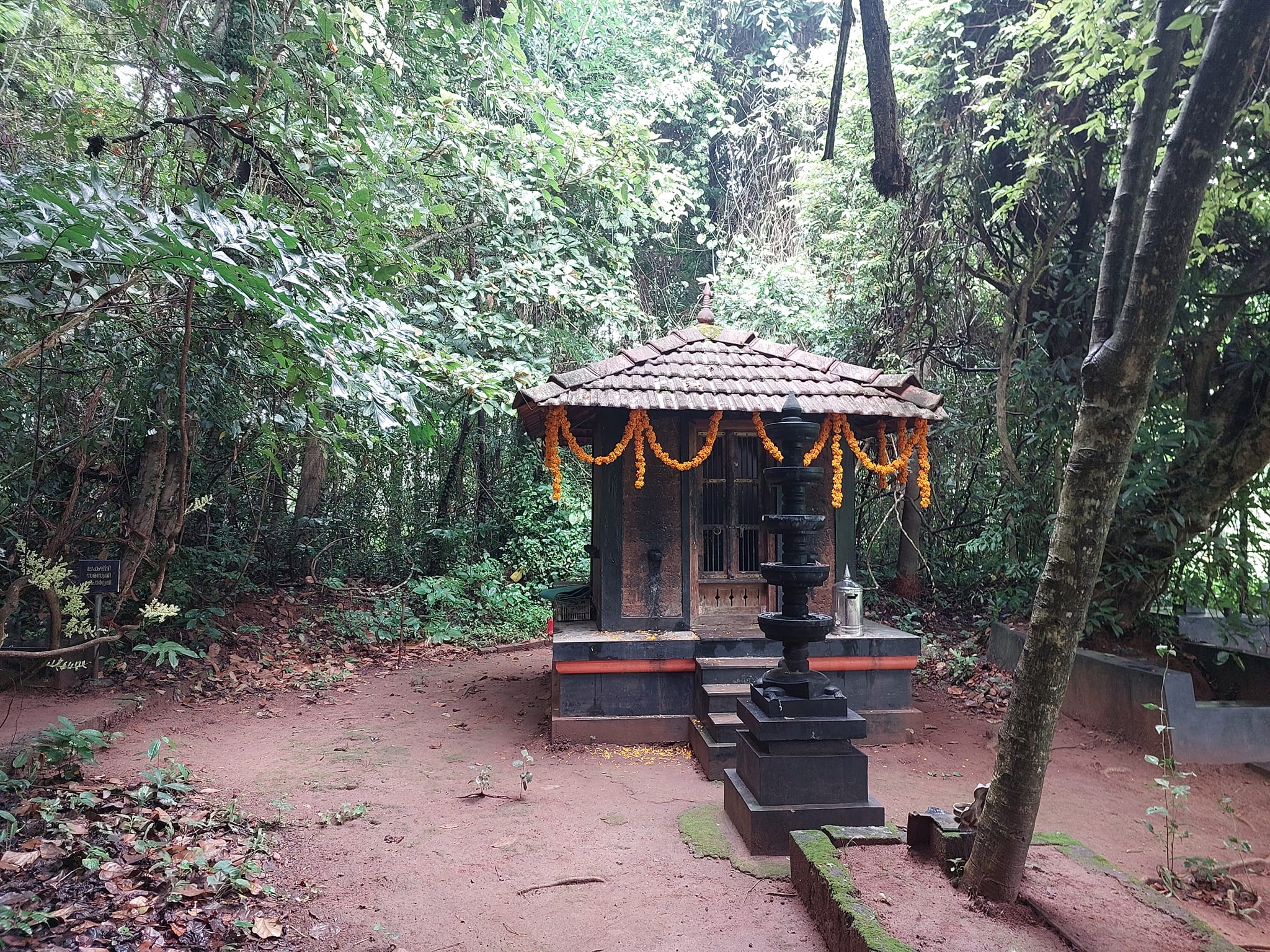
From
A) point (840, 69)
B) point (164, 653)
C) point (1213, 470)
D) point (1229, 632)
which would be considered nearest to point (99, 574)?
point (164, 653)

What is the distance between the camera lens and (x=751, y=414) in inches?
267

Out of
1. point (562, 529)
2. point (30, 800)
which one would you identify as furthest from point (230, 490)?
point (30, 800)

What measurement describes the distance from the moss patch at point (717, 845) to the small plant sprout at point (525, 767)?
114cm

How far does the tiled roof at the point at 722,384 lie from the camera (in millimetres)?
6465

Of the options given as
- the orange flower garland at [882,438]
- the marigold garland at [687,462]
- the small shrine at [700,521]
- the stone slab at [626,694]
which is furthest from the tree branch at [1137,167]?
the stone slab at [626,694]

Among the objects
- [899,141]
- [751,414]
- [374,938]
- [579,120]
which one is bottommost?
[374,938]

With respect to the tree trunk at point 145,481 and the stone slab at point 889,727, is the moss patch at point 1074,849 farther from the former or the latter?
the tree trunk at point 145,481

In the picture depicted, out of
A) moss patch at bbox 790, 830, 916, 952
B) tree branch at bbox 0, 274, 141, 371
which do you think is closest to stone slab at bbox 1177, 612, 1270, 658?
moss patch at bbox 790, 830, 916, 952

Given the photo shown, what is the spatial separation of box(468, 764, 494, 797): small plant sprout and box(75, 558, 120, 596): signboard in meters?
3.63

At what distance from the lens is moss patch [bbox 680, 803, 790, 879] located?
402cm

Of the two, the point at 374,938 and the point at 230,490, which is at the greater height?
the point at 230,490

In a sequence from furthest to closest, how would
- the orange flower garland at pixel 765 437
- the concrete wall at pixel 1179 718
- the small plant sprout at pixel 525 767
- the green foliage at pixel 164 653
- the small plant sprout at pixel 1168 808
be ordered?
the green foliage at pixel 164 653, the orange flower garland at pixel 765 437, the concrete wall at pixel 1179 718, the small plant sprout at pixel 525 767, the small plant sprout at pixel 1168 808

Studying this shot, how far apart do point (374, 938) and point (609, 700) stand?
130 inches

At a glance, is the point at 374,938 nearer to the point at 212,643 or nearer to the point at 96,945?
the point at 96,945
